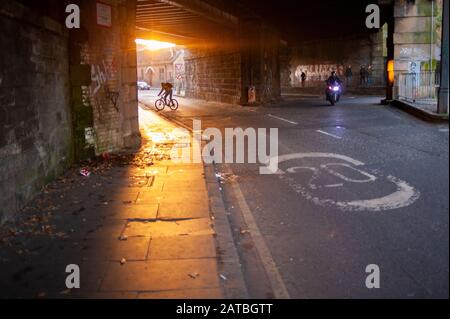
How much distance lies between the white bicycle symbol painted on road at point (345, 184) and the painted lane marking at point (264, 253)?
983 millimetres

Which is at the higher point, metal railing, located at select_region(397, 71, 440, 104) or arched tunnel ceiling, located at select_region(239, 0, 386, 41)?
arched tunnel ceiling, located at select_region(239, 0, 386, 41)

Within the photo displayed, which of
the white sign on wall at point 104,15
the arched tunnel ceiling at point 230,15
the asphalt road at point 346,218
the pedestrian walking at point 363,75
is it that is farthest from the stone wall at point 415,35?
the white sign on wall at point 104,15

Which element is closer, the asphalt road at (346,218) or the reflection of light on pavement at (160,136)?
the asphalt road at (346,218)

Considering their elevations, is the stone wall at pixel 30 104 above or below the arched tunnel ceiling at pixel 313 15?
below

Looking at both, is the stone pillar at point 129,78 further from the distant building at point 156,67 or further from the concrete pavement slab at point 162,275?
the distant building at point 156,67

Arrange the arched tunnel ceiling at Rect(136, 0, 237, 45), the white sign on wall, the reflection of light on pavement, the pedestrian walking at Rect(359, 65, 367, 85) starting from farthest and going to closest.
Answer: the pedestrian walking at Rect(359, 65, 367, 85) → the arched tunnel ceiling at Rect(136, 0, 237, 45) → the reflection of light on pavement → the white sign on wall

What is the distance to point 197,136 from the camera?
15984 mm

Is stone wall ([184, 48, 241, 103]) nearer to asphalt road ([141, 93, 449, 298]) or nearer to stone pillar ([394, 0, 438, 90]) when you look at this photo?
stone pillar ([394, 0, 438, 90])

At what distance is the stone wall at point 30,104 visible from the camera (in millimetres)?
7090

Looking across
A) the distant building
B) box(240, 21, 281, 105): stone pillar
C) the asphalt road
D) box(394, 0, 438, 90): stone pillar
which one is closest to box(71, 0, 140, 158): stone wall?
the asphalt road

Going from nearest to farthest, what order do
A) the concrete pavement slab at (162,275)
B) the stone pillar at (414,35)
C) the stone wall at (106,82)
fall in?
the concrete pavement slab at (162,275)
the stone wall at (106,82)
the stone pillar at (414,35)

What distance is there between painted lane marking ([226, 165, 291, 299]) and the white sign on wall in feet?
19.0

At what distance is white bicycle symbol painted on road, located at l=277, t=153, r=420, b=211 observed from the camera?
23.8ft
